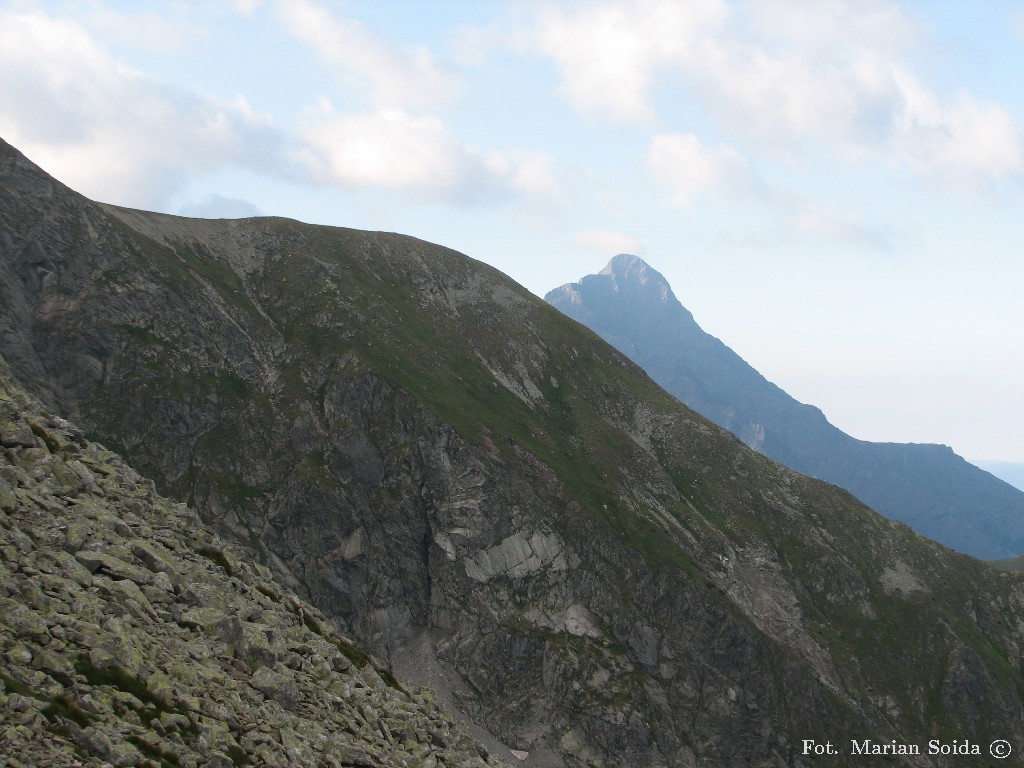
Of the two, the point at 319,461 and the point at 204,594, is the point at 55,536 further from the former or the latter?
the point at 319,461

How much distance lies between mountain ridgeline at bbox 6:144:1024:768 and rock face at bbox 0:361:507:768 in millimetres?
86351

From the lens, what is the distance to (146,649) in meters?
33.0

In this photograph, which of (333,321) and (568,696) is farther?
(333,321)

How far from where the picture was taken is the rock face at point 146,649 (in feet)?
90.5

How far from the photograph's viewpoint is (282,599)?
167ft

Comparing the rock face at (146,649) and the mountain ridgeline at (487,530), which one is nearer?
the rock face at (146,649)

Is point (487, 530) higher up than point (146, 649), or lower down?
lower down

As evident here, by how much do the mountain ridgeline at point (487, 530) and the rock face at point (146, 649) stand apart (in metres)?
86.4

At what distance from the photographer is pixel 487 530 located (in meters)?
148

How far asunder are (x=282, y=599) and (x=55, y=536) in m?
18.4

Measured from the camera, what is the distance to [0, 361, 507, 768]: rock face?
90.5ft

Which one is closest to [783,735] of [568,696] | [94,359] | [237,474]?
[568,696]

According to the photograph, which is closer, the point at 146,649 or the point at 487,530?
the point at 146,649

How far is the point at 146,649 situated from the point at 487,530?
384 feet
